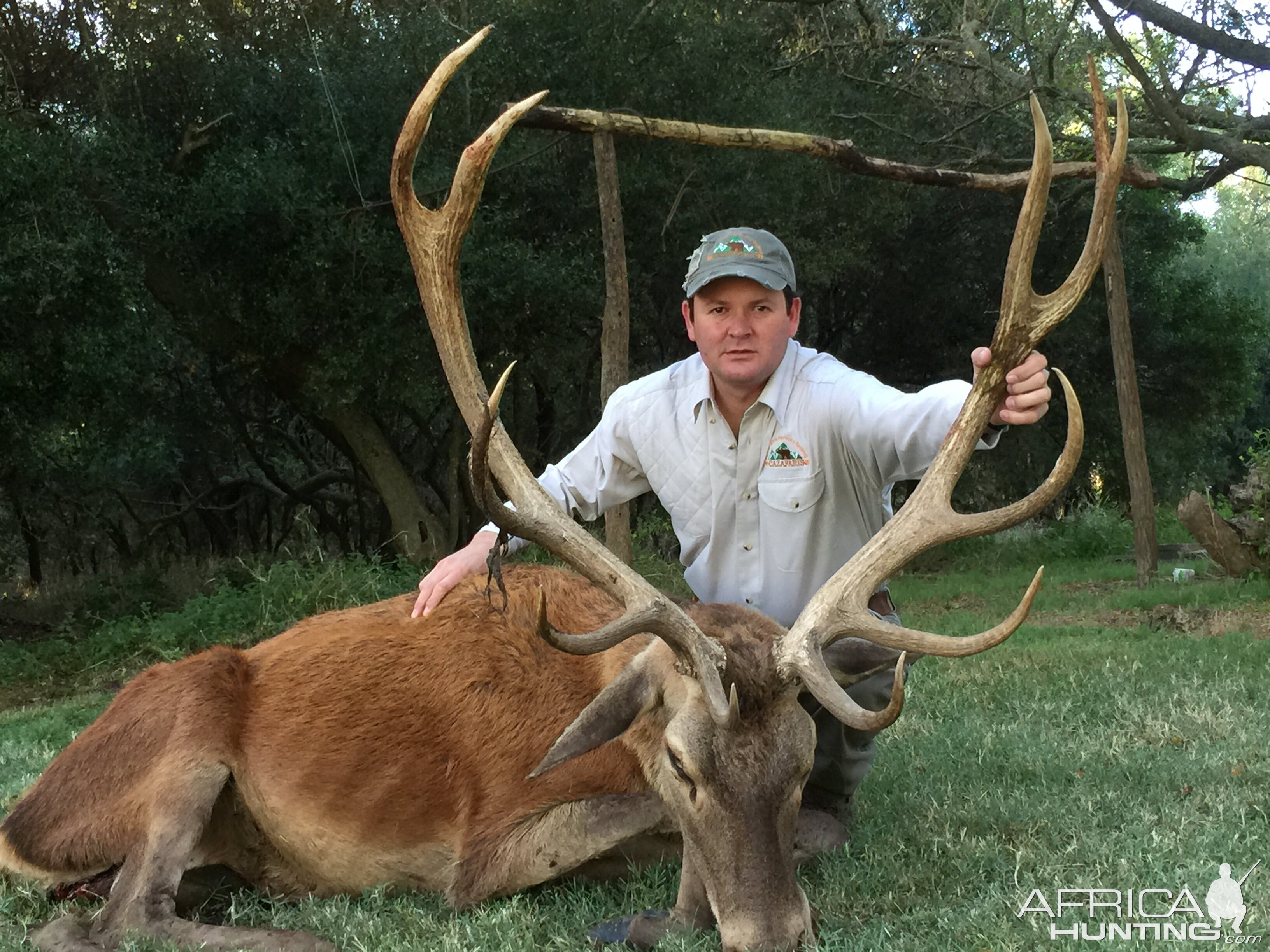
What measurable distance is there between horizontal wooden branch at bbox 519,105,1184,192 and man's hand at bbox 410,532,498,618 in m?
3.75

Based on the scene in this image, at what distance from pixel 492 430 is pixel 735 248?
4.32ft

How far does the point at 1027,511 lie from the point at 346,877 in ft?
8.41

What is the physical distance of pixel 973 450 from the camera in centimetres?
368

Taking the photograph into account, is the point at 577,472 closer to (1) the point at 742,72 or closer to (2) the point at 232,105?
(2) the point at 232,105

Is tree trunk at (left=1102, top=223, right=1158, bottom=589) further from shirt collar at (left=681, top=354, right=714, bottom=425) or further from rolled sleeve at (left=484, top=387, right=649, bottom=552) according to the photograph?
rolled sleeve at (left=484, top=387, right=649, bottom=552)

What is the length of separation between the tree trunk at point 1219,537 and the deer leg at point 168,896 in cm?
1017

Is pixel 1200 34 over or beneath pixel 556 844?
over

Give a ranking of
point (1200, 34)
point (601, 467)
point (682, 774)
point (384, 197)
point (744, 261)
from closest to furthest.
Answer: point (682, 774)
point (744, 261)
point (601, 467)
point (1200, 34)
point (384, 197)

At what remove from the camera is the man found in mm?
4262

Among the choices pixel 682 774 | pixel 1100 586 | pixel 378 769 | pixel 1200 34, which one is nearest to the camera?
pixel 682 774

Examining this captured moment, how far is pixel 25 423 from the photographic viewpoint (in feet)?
37.9

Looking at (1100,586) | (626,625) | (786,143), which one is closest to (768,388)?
(626,625)

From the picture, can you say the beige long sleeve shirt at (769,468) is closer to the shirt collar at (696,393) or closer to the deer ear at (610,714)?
the shirt collar at (696,393)

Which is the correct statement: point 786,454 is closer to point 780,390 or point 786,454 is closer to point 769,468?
point 769,468
